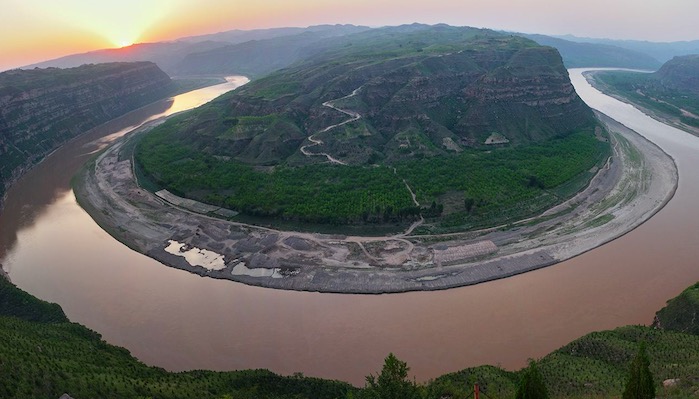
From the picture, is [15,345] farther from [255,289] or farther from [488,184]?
[488,184]

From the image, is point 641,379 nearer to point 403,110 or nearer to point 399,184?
point 399,184

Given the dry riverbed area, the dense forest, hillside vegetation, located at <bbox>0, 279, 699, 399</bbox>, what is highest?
hillside vegetation, located at <bbox>0, 279, 699, 399</bbox>

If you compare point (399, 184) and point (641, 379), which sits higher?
point (641, 379)

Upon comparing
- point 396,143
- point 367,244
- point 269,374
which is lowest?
point 367,244

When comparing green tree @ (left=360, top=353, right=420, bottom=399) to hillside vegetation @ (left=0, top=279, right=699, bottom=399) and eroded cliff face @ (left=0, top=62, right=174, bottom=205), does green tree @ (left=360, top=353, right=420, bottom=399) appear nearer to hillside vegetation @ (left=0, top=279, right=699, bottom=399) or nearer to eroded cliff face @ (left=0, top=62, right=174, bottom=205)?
hillside vegetation @ (left=0, top=279, right=699, bottom=399)

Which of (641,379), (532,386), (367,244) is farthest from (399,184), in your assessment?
(641,379)

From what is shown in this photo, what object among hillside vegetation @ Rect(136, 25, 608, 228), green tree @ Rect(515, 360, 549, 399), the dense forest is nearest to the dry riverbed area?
the dense forest

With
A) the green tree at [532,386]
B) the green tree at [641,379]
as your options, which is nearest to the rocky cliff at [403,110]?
the green tree at [532,386]
